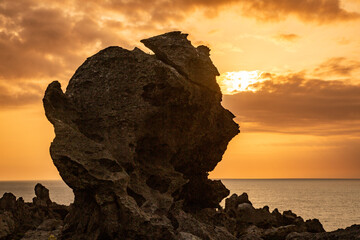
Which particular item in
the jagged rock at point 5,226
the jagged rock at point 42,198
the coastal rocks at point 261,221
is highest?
the jagged rock at point 42,198

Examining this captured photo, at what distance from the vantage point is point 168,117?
26.4 metres

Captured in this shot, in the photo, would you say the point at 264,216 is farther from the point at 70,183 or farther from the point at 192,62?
the point at 70,183

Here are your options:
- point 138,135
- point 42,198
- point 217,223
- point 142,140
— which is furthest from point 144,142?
point 42,198

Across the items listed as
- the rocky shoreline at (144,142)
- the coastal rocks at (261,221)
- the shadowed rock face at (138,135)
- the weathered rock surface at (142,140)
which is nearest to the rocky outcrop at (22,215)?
the rocky shoreline at (144,142)

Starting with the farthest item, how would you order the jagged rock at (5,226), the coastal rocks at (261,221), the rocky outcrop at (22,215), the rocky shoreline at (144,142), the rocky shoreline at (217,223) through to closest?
1. the coastal rocks at (261,221)
2. the rocky outcrop at (22,215)
3. the jagged rock at (5,226)
4. the rocky shoreline at (217,223)
5. the rocky shoreline at (144,142)

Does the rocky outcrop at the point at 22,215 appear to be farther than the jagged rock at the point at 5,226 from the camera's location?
Yes

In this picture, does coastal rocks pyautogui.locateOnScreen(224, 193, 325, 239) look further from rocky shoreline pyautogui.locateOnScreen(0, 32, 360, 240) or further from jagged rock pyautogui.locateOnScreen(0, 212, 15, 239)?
jagged rock pyautogui.locateOnScreen(0, 212, 15, 239)

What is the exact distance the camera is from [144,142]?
83.8 ft

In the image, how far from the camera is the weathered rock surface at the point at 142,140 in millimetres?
21109

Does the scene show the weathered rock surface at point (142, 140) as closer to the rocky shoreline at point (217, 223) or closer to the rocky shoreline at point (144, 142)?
the rocky shoreline at point (144, 142)

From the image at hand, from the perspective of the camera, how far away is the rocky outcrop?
1480 inches

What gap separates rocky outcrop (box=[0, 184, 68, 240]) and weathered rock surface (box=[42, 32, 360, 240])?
16.9 m

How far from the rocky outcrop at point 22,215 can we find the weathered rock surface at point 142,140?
16.9 m

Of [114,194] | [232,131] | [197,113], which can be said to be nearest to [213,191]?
[232,131]
